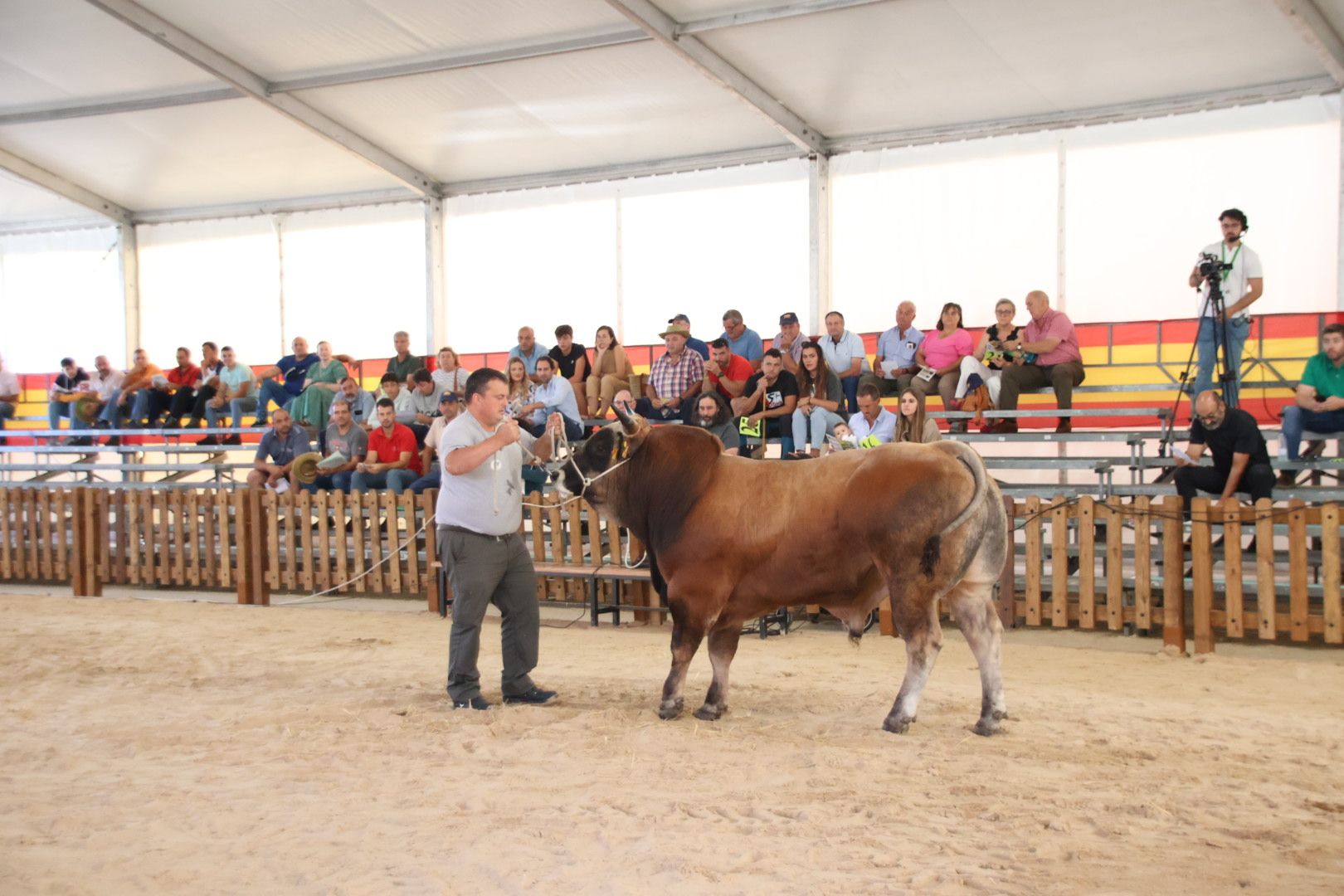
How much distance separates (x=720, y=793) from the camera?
5.07m

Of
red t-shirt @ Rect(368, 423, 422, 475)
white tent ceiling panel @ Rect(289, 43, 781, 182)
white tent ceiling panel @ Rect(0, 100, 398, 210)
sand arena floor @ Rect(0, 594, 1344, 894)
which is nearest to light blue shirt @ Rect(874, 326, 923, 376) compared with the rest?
white tent ceiling panel @ Rect(289, 43, 781, 182)

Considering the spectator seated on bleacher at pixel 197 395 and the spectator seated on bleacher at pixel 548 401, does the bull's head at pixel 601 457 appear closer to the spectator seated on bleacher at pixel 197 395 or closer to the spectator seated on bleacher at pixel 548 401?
the spectator seated on bleacher at pixel 548 401

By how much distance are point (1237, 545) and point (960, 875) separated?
17.9ft

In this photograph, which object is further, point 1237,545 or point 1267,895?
point 1237,545

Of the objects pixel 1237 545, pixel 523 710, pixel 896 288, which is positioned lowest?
pixel 523 710

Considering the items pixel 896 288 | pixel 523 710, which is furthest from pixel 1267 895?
pixel 896 288

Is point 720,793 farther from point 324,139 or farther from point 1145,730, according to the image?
point 324,139

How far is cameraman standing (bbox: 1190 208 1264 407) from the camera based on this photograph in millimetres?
10500

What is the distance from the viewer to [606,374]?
13438 mm

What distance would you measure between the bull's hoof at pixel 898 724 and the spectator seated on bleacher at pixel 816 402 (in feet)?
18.1

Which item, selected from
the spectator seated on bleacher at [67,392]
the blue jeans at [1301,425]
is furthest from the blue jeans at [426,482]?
the blue jeans at [1301,425]

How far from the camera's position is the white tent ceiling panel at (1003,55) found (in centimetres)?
1172

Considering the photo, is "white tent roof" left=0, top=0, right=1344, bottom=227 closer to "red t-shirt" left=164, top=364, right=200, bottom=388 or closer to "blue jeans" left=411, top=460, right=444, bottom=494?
"red t-shirt" left=164, top=364, right=200, bottom=388

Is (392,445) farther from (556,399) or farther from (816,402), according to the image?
(816,402)
